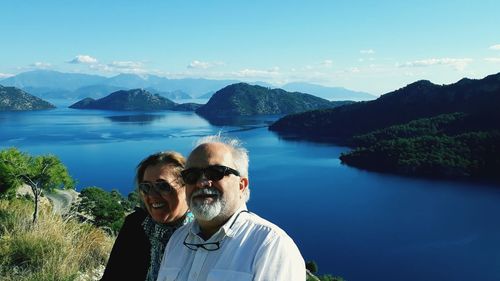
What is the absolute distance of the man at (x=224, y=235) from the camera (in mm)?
1631

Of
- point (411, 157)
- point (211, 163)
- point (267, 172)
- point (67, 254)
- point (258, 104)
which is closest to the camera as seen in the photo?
point (211, 163)

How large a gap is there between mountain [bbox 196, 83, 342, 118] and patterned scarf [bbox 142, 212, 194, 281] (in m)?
150

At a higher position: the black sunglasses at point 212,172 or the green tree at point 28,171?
the black sunglasses at point 212,172

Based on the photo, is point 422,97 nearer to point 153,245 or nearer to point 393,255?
point 393,255

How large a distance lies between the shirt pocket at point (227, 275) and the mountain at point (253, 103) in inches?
5950

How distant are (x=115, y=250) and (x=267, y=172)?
57591mm

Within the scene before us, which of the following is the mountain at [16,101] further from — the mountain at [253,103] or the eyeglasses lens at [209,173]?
the eyeglasses lens at [209,173]

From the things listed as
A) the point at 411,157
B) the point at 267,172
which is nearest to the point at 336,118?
the point at 411,157

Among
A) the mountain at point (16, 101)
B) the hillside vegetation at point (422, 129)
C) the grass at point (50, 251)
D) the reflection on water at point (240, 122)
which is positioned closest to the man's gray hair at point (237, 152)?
the grass at point (50, 251)

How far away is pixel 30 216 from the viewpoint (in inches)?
193

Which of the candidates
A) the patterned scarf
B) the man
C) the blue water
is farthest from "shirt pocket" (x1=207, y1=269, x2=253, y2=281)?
the blue water

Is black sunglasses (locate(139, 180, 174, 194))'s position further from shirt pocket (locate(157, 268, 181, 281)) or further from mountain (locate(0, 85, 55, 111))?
mountain (locate(0, 85, 55, 111))

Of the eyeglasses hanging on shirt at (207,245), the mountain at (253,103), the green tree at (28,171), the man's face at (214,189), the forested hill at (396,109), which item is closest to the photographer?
the eyeglasses hanging on shirt at (207,245)

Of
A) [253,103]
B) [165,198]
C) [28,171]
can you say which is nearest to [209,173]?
[165,198]
